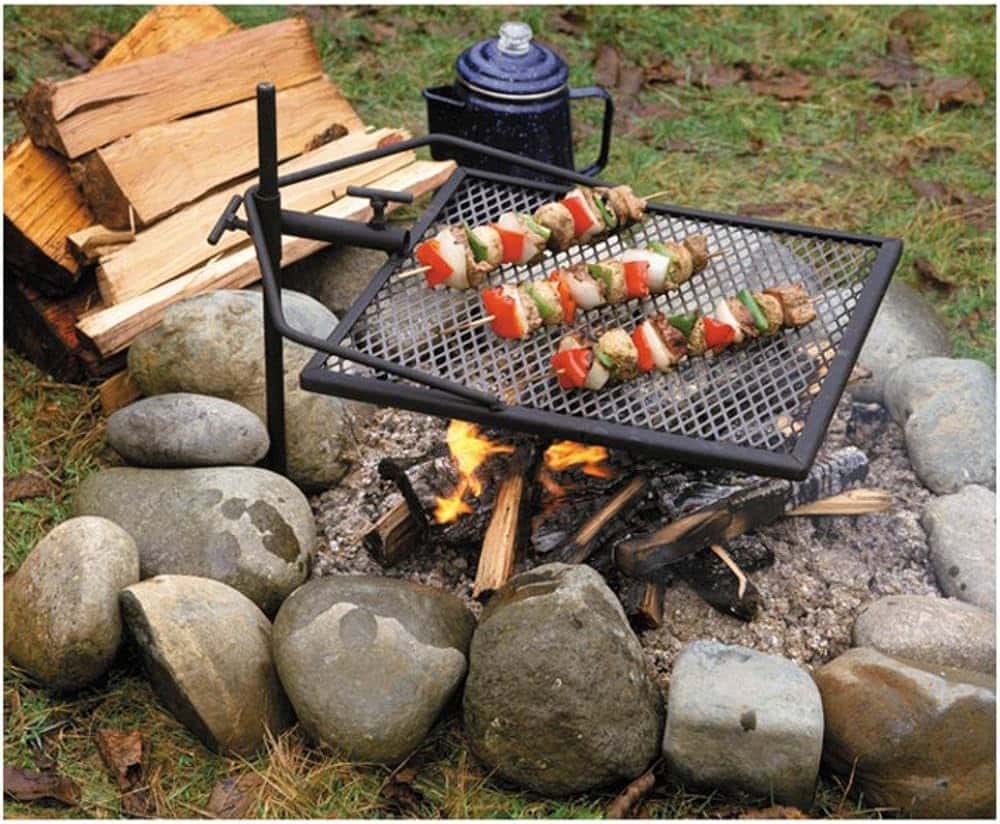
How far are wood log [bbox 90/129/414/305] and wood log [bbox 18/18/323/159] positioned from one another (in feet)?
1.33

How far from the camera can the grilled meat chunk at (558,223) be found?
4.33 metres

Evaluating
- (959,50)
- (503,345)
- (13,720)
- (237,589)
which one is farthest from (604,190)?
(959,50)

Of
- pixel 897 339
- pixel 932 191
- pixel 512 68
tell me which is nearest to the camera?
pixel 897 339

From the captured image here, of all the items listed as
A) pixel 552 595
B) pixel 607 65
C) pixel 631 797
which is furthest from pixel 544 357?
pixel 607 65

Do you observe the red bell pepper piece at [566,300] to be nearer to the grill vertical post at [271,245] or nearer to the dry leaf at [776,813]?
the grill vertical post at [271,245]

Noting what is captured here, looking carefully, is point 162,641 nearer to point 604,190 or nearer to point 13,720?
point 13,720

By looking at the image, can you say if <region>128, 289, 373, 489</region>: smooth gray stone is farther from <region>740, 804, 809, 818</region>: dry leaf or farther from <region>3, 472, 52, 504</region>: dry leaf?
<region>740, 804, 809, 818</region>: dry leaf

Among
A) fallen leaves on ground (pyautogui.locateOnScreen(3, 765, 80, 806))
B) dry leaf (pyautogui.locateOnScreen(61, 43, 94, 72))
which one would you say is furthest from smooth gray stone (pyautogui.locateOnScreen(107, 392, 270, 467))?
dry leaf (pyautogui.locateOnScreen(61, 43, 94, 72))

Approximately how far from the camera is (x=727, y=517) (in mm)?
4242

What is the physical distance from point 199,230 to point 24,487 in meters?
1.13

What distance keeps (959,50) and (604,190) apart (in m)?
4.02

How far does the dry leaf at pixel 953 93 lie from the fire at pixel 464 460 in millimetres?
3924

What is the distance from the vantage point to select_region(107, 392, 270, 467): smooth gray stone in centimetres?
433

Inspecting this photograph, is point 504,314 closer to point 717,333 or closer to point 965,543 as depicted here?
point 717,333
